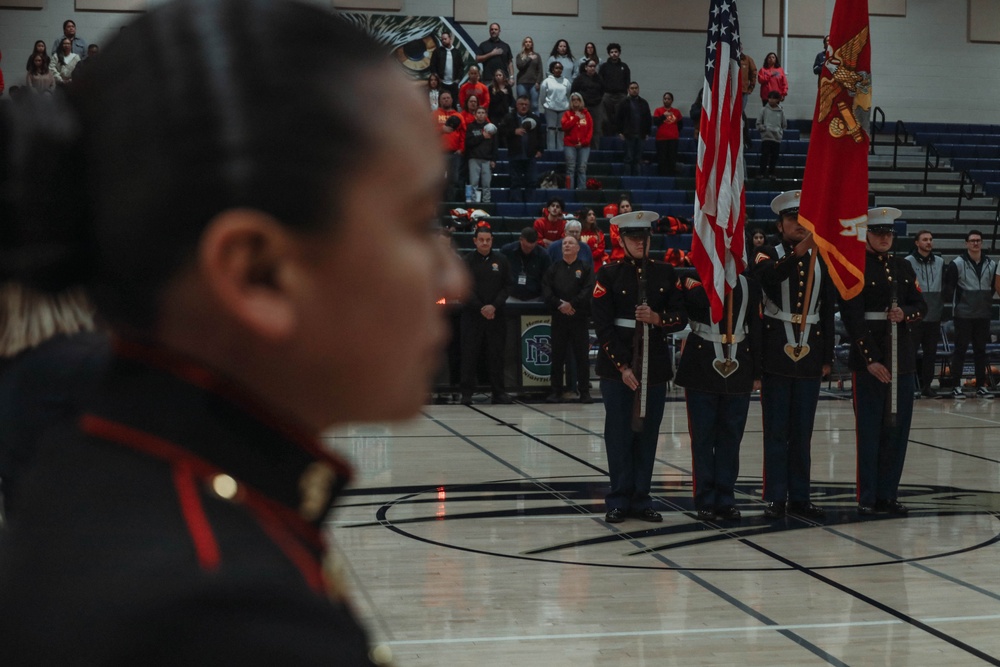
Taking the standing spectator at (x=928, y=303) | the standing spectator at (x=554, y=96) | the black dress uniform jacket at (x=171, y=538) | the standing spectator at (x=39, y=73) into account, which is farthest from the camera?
the standing spectator at (x=554, y=96)

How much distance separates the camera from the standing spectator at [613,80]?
18.4 m

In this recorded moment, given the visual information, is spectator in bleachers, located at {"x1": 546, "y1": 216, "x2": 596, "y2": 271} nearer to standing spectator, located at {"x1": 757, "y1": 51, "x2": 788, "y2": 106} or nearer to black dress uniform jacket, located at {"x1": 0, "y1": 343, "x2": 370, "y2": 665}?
standing spectator, located at {"x1": 757, "y1": 51, "x2": 788, "y2": 106}

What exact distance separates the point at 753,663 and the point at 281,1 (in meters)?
3.99

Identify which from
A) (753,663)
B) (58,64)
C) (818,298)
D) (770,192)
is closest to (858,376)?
(818,298)

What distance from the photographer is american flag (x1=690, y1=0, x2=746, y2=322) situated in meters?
7.16

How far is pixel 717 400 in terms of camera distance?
6.87 m

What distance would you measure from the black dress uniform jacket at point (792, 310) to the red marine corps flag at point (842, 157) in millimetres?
201

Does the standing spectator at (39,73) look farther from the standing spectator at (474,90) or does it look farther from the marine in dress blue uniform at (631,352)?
the marine in dress blue uniform at (631,352)

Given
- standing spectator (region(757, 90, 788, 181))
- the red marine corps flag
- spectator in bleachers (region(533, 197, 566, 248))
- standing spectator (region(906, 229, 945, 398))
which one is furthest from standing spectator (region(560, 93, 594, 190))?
the red marine corps flag

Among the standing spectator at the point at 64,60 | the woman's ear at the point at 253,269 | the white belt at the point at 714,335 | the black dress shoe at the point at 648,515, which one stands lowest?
the black dress shoe at the point at 648,515

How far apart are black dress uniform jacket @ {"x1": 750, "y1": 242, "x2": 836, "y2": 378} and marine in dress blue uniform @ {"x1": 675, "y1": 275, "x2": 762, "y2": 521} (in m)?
0.12

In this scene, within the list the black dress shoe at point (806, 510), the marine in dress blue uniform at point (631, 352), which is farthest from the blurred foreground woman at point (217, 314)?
the black dress shoe at point (806, 510)

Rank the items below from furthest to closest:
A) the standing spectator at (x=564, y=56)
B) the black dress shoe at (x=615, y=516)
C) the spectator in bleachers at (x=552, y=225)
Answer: the standing spectator at (x=564, y=56) → the spectator in bleachers at (x=552, y=225) → the black dress shoe at (x=615, y=516)

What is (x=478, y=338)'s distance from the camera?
12188 mm
